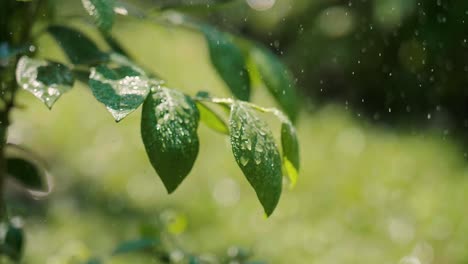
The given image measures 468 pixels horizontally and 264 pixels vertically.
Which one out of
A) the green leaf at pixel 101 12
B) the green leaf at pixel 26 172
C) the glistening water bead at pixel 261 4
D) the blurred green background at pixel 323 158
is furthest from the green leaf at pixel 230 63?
the glistening water bead at pixel 261 4

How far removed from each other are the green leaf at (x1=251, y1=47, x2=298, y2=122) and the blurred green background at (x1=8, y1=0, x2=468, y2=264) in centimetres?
76

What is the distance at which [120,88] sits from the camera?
110 centimetres

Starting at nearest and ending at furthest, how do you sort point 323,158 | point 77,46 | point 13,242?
point 77,46, point 13,242, point 323,158

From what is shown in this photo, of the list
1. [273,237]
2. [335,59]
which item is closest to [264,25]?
[335,59]

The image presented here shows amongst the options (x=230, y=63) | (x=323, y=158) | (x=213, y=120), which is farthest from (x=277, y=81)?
(x=323, y=158)

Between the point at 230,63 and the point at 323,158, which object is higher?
the point at 230,63

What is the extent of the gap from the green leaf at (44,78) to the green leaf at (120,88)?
51 millimetres

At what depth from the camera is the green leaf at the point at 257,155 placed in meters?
1.04

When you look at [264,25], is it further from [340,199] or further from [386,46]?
[340,199]

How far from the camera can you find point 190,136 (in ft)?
3.50

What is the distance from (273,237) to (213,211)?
0.42 m

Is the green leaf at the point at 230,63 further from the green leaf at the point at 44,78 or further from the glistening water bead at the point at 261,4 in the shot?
the glistening water bead at the point at 261,4

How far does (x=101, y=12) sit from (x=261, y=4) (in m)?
4.55

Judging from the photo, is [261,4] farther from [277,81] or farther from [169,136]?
[169,136]
